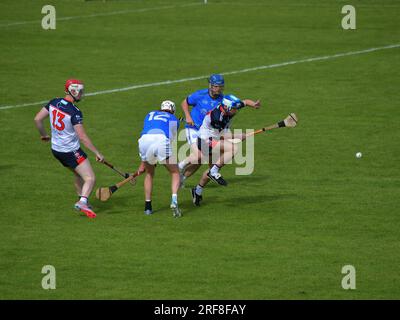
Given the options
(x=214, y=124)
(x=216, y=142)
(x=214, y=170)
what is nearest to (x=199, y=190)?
(x=214, y=170)

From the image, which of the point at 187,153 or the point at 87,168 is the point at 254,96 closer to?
the point at 187,153

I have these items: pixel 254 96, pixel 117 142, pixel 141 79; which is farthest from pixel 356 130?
pixel 141 79

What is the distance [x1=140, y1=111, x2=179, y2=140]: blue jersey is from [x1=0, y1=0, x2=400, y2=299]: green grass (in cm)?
182

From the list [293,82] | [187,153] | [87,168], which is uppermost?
[293,82]

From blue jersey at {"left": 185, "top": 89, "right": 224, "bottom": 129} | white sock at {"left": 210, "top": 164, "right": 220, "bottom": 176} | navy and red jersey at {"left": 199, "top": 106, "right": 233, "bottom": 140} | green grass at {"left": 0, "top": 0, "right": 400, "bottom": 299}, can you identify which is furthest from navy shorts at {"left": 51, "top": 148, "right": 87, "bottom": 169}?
blue jersey at {"left": 185, "top": 89, "right": 224, "bottom": 129}

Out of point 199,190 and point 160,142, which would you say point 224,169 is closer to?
point 199,190

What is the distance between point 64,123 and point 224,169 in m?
5.87

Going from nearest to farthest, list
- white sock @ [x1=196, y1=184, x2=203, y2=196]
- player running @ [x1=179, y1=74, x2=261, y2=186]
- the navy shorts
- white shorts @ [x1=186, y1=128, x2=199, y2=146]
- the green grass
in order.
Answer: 1. the green grass
2. the navy shorts
3. white sock @ [x1=196, y1=184, x2=203, y2=196]
4. player running @ [x1=179, y1=74, x2=261, y2=186]
5. white shorts @ [x1=186, y1=128, x2=199, y2=146]

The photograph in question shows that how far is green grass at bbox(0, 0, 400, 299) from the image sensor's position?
50.4 ft

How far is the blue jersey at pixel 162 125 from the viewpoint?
1802cm

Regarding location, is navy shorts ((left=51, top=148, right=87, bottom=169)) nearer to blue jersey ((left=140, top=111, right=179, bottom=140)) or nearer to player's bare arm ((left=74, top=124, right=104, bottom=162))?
player's bare arm ((left=74, top=124, right=104, bottom=162))

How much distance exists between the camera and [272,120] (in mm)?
27422

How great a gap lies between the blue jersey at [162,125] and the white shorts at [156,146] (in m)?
0.09

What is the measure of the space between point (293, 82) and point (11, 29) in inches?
550
